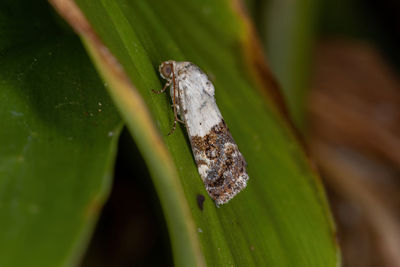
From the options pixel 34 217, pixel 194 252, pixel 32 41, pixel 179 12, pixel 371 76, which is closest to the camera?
pixel 34 217

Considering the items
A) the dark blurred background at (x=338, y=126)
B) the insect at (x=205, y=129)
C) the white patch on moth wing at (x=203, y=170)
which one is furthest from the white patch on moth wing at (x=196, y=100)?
the dark blurred background at (x=338, y=126)

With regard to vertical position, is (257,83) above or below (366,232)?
above

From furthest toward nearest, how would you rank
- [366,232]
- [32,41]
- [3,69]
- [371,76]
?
[371,76] < [366,232] < [32,41] < [3,69]

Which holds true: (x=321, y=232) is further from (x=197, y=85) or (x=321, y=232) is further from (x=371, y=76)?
(x=371, y=76)

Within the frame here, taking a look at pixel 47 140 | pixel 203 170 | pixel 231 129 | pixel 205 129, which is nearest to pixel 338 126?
pixel 231 129

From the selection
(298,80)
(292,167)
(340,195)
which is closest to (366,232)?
(340,195)

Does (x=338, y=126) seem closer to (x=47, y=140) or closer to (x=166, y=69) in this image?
(x=166, y=69)

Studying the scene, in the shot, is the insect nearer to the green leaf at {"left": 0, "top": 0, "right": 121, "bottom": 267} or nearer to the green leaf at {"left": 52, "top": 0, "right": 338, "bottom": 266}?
the green leaf at {"left": 52, "top": 0, "right": 338, "bottom": 266}
